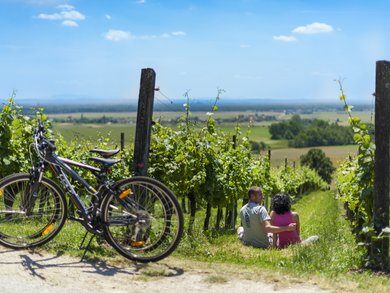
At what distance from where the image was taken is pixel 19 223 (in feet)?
19.9

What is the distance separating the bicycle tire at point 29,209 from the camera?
19.2ft

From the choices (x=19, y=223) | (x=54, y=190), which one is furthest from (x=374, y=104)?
(x=19, y=223)

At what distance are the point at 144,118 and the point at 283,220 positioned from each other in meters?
2.78

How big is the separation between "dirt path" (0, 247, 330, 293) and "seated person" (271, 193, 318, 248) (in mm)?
2758

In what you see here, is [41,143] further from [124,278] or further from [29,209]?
[124,278]

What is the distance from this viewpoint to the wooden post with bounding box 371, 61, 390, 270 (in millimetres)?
5980

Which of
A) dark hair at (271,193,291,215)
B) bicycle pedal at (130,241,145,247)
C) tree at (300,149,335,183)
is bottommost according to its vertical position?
tree at (300,149,335,183)

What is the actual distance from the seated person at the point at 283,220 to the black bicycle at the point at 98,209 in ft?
8.65

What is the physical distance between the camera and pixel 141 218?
5.70 m

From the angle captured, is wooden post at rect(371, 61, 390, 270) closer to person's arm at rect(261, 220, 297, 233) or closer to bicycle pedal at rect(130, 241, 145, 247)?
→ person's arm at rect(261, 220, 297, 233)

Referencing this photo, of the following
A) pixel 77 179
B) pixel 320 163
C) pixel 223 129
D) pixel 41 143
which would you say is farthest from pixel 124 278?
pixel 320 163

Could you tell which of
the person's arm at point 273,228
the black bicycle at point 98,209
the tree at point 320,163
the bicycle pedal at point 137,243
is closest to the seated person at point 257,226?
the person's arm at point 273,228

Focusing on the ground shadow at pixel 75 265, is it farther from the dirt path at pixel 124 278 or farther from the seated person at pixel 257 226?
the seated person at pixel 257 226

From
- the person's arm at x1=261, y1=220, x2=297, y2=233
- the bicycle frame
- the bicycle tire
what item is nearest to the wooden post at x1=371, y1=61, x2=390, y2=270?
the person's arm at x1=261, y1=220, x2=297, y2=233
